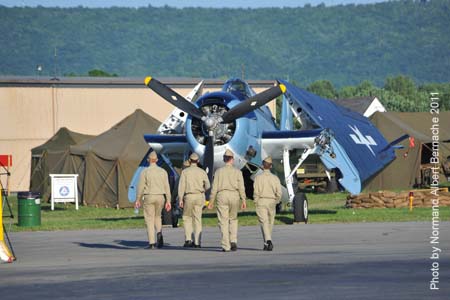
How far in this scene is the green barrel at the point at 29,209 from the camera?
28828 mm

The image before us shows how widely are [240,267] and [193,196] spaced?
411cm

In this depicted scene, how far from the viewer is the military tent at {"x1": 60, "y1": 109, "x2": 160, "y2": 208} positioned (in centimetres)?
4088

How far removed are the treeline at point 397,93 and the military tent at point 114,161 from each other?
69.5 meters

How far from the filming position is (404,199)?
32938 mm

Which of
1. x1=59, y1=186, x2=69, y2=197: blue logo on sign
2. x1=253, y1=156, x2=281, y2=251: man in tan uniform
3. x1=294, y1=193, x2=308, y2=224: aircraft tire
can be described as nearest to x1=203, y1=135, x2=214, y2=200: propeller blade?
x1=294, y1=193, x2=308, y2=224: aircraft tire

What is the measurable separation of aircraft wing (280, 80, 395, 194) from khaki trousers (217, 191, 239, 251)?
28.5 feet

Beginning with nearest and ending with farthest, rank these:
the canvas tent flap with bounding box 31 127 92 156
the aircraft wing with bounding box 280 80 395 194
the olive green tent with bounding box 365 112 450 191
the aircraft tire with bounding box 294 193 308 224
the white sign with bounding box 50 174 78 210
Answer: the aircraft tire with bounding box 294 193 308 224
the aircraft wing with bounding box 280 80 395 194
the white sign with bounding box 50 174 78 210
the canvas tent flap with bounding box 31 127 92 156
the olive green tent with bounding box 365 112 450 191

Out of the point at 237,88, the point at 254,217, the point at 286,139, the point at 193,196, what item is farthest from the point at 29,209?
the point at 193,196

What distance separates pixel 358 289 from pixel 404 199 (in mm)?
20304

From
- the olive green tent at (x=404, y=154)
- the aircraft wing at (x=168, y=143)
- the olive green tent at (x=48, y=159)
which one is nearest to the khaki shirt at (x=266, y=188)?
A: the aircraft wing at (x=168, y=143)

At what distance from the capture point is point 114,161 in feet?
135

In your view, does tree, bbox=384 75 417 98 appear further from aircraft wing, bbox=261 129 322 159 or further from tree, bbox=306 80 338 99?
aircraft wing, bbox=261 129 322 159

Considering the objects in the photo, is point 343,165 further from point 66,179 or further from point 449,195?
point 66,179

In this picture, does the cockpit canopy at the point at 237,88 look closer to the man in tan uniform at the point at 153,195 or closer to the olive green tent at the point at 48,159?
the man in tan uniform at the point at 153,195
